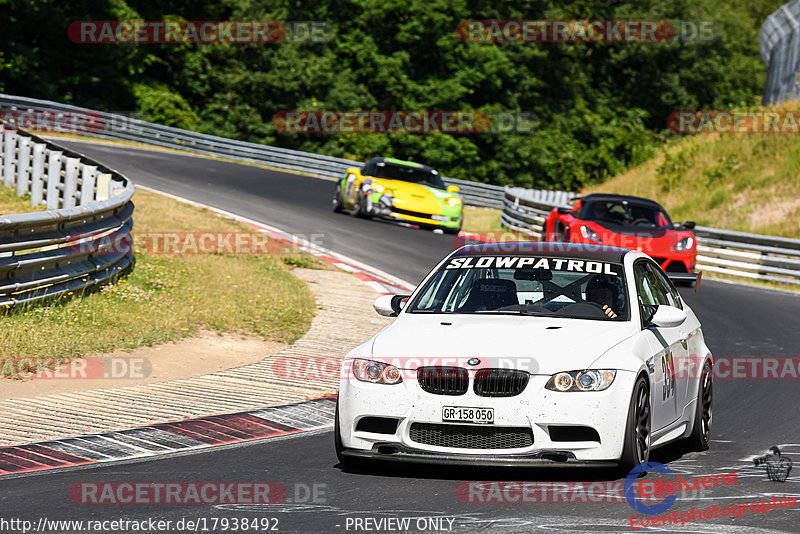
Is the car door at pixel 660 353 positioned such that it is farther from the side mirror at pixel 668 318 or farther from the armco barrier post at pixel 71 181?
the armco barrier post at pixel 71 181

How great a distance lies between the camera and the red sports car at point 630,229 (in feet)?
62.1

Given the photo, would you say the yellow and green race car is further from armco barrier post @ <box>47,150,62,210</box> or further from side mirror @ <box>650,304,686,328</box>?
side mirror @ <box>650,304,686,328</box>

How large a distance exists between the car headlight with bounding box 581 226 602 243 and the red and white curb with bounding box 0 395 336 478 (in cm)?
996

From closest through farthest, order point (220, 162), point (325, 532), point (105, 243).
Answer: point (325, 532), point (105, 243), point (220, 162)

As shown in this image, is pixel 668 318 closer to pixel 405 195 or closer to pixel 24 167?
pixel 24 167

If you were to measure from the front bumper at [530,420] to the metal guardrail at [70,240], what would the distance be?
575 cm

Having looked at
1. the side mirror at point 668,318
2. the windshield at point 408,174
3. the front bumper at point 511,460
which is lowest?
the windshield at point 408,174

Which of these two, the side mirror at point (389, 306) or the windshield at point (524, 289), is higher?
the windshield at point (524, 289)

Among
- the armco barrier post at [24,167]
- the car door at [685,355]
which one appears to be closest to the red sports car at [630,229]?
the armco barrier post at [24,167]

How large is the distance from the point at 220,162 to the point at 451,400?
32.8m

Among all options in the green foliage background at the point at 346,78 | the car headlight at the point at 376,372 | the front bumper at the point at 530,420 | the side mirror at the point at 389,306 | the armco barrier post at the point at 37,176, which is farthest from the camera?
the green foliage background at the point at 346,78

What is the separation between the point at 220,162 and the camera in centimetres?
3872

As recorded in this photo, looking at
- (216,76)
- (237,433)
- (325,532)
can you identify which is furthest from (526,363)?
(216,76)

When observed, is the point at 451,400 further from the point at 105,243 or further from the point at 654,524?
the point at 105,243
